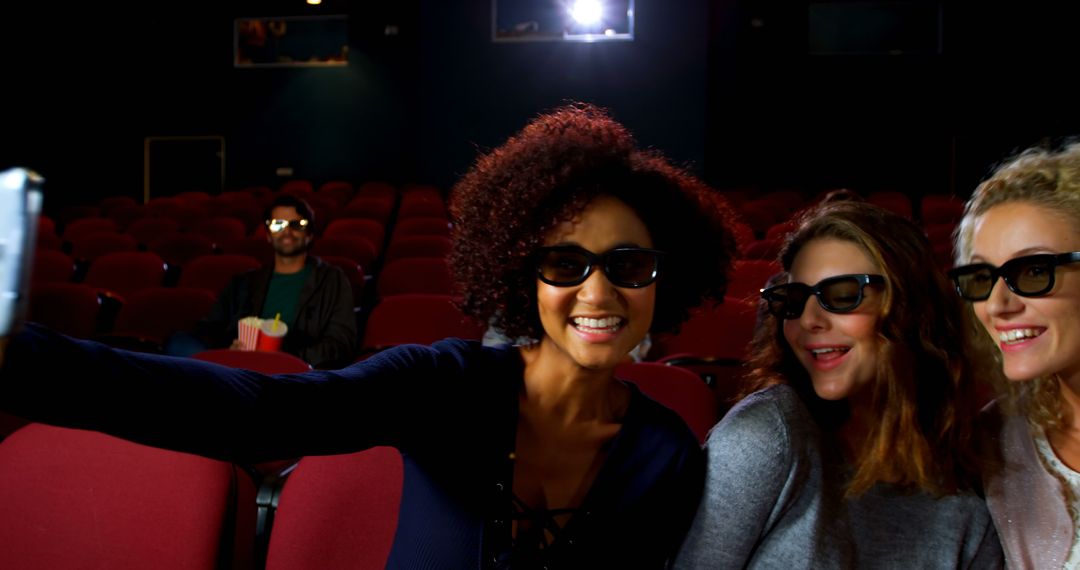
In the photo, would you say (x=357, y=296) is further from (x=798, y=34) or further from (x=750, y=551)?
(x=798, y=34)

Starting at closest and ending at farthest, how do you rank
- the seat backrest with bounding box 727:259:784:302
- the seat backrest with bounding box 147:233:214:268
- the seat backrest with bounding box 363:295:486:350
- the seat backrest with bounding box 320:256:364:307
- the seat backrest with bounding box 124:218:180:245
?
the seat backrest with bounding box 363:295:486:350, the seat backrest with bounding box 727:259:784:302, the seat backrest with bounding box 320:256:364:307, the seat backrest with bounding box 147:233:214:268, the seat backrest with bounding box 124:218:180:245

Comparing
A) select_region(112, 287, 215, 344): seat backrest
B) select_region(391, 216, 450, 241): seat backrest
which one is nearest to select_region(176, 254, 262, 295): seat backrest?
select_region(112, 287, 215, 344): seat backrest

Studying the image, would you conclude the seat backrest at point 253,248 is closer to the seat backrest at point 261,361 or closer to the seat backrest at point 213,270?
the seat backrest at point 213,270

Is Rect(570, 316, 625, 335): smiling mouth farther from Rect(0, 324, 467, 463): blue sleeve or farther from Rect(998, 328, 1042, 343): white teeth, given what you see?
Rect(998, 328, 1042, 343): white teeth

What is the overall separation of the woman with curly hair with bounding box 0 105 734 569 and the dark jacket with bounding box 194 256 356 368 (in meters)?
2.59

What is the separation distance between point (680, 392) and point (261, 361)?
126 cm

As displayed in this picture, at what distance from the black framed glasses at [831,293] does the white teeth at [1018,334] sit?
0.22 meters

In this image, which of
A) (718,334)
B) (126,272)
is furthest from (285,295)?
(126,272)

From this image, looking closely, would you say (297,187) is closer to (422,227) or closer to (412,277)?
(422,227)

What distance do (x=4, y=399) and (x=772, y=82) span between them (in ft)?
47.0

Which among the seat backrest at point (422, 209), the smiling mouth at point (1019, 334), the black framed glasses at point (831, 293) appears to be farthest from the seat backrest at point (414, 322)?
the seat backrest at point (422, 209)

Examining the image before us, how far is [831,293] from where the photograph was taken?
1.57 meters

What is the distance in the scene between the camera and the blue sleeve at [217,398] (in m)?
0.85

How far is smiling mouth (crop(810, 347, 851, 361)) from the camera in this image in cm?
157
